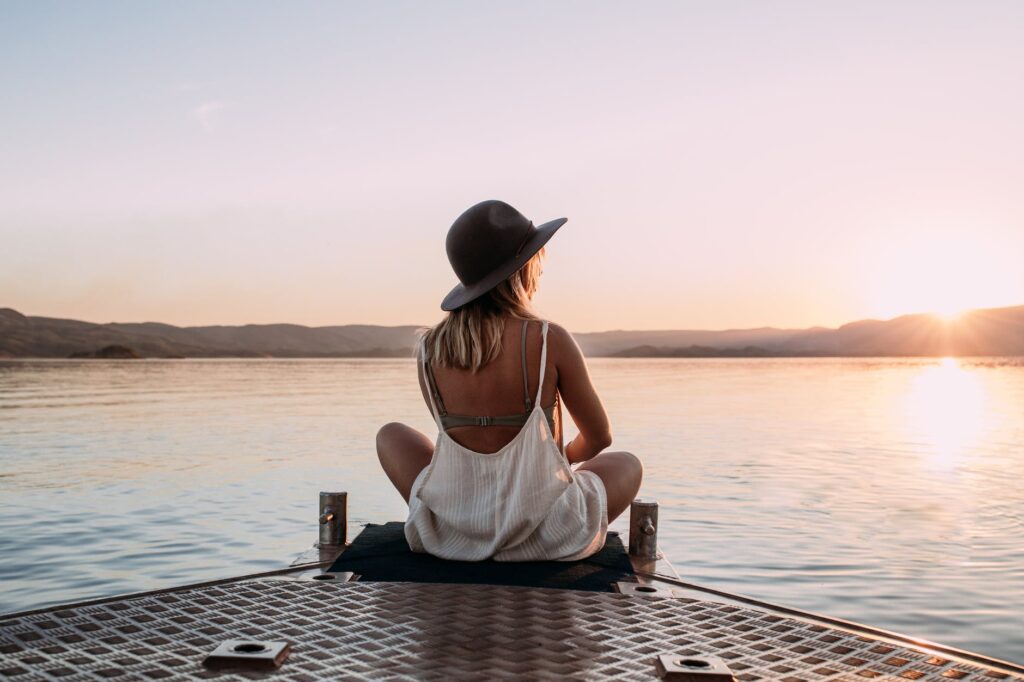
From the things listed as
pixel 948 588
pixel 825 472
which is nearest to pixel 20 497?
pixel 948 588

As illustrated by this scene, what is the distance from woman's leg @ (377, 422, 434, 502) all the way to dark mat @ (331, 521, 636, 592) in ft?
1.18

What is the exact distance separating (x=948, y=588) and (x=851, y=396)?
2429 cm

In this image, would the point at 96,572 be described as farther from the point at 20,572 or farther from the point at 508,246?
the point at 508,246

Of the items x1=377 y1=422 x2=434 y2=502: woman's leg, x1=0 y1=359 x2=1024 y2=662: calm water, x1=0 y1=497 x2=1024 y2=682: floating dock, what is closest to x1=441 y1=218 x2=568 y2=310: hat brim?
x1=377 y1=422 x2=434 y2=502: woman's leg

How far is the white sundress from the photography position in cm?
441

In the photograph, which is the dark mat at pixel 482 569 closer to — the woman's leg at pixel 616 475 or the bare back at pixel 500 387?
the woman's leg at pixel 616 475

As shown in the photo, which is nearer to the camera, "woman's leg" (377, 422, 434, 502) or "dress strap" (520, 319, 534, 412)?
"dress strap" (520, 319, 534, 412)

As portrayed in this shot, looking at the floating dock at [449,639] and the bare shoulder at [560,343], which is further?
the bare shoulder at [560,343]

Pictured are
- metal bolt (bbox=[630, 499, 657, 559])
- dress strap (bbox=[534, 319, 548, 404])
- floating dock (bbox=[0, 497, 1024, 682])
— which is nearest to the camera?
floating dock (bbox=[0, 497, 1024, 682])

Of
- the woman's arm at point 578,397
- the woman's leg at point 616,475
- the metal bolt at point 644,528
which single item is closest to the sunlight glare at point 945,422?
the metal bolt at point 644,528

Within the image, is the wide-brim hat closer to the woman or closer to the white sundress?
the woman

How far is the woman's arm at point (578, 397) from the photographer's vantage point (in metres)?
4.44

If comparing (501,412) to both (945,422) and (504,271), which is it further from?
(945,422)

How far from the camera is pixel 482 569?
4395 mm
